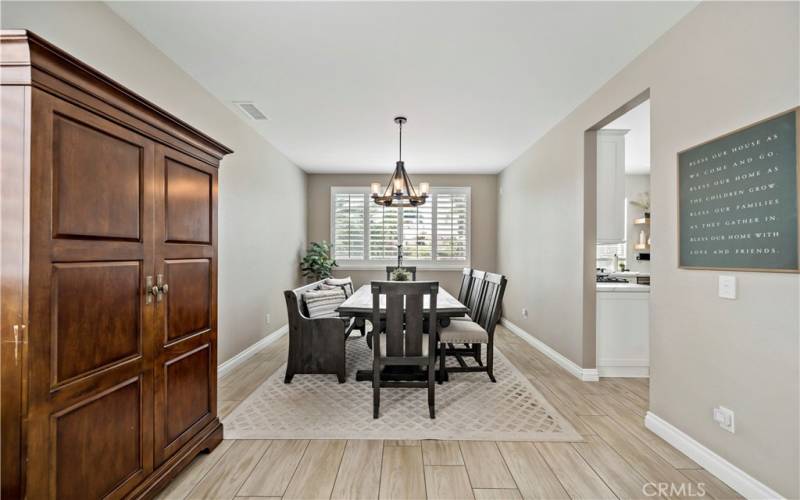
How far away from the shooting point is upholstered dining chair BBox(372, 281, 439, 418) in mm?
2691

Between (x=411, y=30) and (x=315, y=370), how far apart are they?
9.41 ft

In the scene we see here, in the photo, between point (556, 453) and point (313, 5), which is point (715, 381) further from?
point (313, 5)

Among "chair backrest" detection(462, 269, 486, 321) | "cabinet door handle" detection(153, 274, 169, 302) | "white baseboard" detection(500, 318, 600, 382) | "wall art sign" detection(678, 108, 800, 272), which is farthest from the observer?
"chair backrest" detection(462, 269, 486, 321)

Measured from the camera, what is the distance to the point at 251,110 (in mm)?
3764

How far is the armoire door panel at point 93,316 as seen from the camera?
130 cm

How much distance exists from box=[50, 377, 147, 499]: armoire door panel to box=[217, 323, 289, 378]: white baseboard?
2.04 metres

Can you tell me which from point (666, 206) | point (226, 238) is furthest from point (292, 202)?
point (666, 206)

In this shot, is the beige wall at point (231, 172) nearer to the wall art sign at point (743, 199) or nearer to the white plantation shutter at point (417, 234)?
the white plantation shutter at point (417, 234)

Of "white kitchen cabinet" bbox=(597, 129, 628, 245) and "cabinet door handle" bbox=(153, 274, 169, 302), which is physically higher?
"white kitchen cabinet" bbox=(597, 129, 628, 245)

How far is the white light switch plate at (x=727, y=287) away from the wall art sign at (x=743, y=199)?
6 cm

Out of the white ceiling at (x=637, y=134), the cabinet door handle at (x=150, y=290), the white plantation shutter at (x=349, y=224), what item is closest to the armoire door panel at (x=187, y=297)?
the cabinet door handle at (x=150, y=290)

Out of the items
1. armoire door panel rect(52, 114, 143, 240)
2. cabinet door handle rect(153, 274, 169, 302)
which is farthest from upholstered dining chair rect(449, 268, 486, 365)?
armoire door panel rect(52, 114, 143, 240)

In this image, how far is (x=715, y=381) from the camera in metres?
2.06

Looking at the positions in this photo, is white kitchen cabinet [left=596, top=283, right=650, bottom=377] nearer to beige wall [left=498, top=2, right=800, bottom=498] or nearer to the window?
beige wall [left=498, top=2, right=800, bottom=498]
